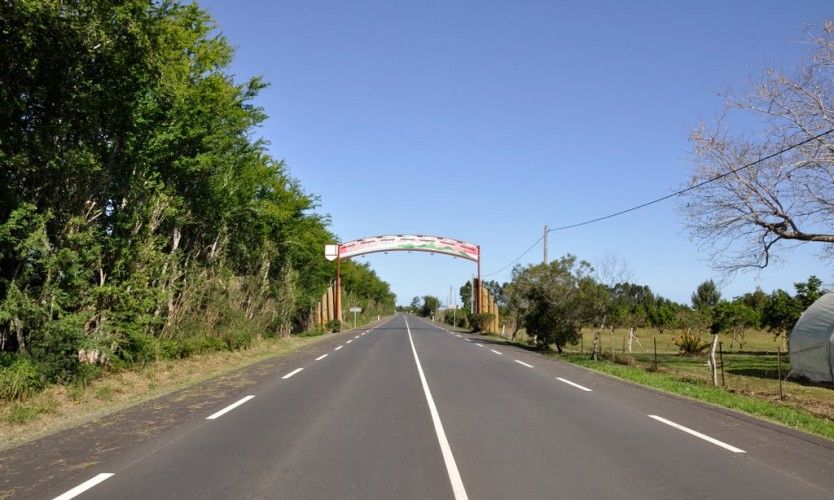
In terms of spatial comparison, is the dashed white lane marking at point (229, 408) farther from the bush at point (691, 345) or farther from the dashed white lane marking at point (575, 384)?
the bush at point (691, 345)

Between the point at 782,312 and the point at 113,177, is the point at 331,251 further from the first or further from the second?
the point at 113,177

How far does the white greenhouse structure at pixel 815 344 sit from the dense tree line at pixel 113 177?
A: 65.1ft

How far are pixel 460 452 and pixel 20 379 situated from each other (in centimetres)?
892

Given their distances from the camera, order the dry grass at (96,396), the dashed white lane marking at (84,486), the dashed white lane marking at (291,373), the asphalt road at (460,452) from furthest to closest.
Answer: the dashed white lane marking at (291,373) → the dry grass at (96,396) → the asphalt road at (460,452) → the dashed white lane marking at (84,486)

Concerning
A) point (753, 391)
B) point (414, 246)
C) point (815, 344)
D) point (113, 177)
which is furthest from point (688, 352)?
point (414, 246)

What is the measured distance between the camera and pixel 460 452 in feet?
25.3

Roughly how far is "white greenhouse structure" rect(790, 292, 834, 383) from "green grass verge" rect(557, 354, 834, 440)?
4.66m

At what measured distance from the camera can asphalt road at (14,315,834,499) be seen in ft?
20.1

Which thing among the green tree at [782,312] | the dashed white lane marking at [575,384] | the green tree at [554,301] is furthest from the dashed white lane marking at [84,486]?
the green tree at [782,312]

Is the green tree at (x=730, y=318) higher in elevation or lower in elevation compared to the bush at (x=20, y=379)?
higher

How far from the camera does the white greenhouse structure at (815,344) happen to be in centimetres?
1969

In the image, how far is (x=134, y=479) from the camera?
6430 mm

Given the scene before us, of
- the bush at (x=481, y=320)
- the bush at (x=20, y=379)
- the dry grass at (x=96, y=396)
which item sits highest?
the bush at (x=481, y=320)

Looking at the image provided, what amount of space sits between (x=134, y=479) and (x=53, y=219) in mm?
9699
